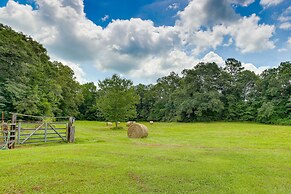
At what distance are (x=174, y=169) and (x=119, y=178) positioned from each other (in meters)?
2.04

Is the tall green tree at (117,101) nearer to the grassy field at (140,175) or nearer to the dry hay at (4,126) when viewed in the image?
the dry hay at (4,126)

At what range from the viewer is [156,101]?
197ft

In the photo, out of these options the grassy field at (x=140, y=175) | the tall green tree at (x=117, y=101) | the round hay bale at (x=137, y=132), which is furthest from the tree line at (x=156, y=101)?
the grassy field at (x=140, y=175)

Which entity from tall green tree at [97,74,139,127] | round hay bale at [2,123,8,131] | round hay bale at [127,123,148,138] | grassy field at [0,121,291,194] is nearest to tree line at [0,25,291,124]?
tall green tree at [97,74,139,127]

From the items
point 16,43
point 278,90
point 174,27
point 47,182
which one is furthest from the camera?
point 278,90

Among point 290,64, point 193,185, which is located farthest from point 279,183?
point 290,64

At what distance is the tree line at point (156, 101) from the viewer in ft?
95.0

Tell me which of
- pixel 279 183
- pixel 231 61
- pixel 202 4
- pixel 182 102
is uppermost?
pixel 231 61

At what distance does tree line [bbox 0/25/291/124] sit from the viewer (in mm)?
28953

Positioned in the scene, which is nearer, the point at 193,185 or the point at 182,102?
the point at 193,185

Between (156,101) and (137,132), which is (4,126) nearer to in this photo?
(137,132)

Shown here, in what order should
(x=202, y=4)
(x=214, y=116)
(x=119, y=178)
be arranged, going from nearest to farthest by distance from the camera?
1. (x=119, y=178)
2. (x=202, y=4)
3. (x=214, y=116)

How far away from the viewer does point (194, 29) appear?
2273cm

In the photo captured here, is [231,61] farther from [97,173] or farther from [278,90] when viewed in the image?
[97,173]
